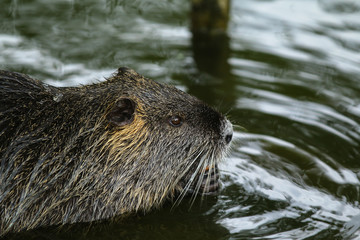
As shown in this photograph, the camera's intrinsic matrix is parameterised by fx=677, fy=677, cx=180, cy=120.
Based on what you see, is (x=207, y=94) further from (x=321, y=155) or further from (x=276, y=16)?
(x=276, y=16)

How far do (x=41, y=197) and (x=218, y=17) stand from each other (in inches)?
187

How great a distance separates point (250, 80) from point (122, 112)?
10.0 ft

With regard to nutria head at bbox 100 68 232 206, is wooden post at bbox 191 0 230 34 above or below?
above

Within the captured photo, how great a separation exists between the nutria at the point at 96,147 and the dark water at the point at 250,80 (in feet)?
0.71

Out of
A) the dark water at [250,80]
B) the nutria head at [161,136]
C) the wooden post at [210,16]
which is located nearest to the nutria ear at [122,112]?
the nutria head at [161,136]

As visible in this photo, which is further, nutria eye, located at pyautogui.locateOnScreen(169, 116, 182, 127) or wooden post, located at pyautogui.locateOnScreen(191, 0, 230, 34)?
wooden post, located at pyautogui.locateOnScreen(191, 0, 230, 34)

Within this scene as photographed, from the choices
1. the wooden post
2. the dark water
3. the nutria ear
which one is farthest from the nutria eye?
the wooden post

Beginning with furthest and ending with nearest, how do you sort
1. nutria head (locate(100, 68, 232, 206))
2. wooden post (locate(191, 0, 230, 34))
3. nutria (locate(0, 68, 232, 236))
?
1. wooden post (locate(191, 0, 230, 34))
2. nutria head (locate(100, 68, 232, 206))
3. nutria (locate(0, 68, 232, 236))

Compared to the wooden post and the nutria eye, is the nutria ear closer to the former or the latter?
the nutria eye

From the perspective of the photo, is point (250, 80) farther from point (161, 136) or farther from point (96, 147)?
point (96, 147)

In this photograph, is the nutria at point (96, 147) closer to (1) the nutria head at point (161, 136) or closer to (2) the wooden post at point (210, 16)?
(1) the nutria head at point (161, 136)

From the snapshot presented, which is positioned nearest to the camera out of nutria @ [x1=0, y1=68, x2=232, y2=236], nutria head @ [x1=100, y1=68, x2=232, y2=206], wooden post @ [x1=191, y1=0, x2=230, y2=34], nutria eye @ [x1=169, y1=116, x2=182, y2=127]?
nutria @ [x1=0, y1=68, x2=232, y2=236]

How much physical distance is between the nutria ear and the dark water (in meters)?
0.83

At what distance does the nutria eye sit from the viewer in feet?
17.4
